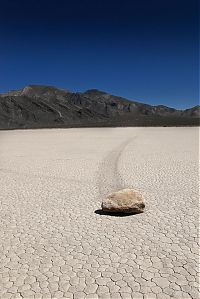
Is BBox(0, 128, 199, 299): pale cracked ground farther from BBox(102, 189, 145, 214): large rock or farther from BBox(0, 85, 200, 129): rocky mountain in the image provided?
BBox(0, 85, 200, 129): rocky mountain

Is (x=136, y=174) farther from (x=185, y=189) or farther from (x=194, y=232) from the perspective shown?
(x=194, y=232)

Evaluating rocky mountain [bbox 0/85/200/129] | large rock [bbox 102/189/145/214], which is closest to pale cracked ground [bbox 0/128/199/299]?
large rock [bbox 102/189/145/214]

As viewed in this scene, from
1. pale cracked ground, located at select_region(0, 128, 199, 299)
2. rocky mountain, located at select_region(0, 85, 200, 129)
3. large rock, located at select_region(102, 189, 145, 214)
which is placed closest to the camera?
pale cracked ground, located at select_region(0, 128, 199, 299)

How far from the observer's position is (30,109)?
11712 cm

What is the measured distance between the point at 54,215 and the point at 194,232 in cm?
283

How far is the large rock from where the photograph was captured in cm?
707

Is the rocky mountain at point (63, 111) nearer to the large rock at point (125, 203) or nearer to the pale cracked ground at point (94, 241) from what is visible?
the pale cracked ground at point (94, 241)

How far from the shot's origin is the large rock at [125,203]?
707cm

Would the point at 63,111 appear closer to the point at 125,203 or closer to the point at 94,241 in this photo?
the point at 125,203

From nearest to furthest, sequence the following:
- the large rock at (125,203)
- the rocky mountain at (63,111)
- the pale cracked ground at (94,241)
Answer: the pale cracked ground at (94,241)
the large rock at (125,203)
the rocky mountain at (63,111)

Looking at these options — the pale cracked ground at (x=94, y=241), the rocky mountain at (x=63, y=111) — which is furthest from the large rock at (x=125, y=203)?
the rocky mountain at (x=63, y=111)

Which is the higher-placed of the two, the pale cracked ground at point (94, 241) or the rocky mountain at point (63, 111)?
the rocky mountain at point (63, 111)

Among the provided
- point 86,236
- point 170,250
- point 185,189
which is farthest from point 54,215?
point 185,189

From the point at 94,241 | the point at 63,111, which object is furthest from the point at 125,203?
the point at 63,111
